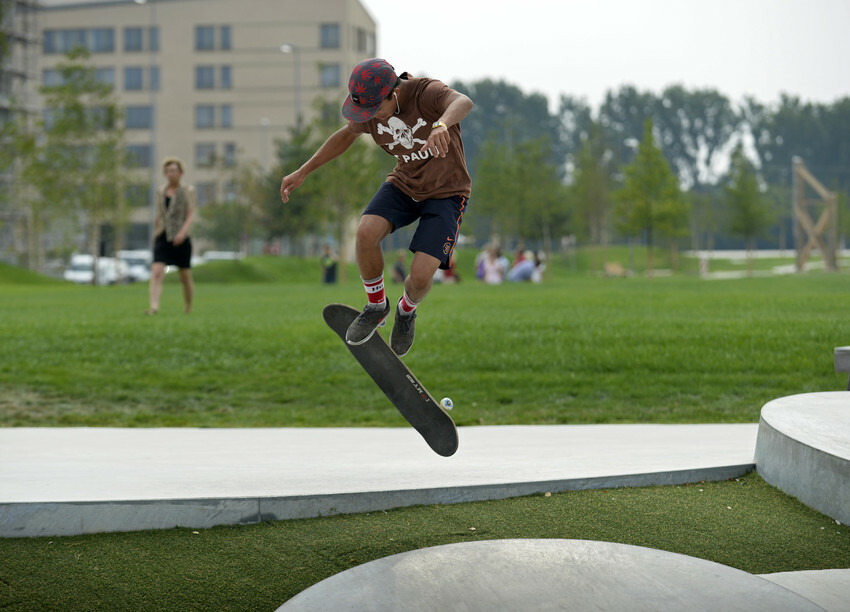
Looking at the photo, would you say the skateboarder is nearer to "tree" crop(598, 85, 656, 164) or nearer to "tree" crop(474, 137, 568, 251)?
"tree" crop(474, 137, 568, 251)

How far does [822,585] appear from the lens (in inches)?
141

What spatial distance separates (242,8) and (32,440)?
76400 millimetres

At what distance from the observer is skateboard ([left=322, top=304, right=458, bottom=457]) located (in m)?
5.14

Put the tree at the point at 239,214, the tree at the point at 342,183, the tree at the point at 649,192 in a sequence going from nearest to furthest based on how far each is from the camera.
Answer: the tree at the point at 342,183 → the tree at the point at 649,192 → the tree at the point at 239,214

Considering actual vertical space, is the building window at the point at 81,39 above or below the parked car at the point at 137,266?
above

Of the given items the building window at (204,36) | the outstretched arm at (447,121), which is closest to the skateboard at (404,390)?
the outstretched arm at (447,121)

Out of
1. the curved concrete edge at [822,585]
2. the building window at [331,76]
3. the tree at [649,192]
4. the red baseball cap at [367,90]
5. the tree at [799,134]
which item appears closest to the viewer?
the curved concrete edge at [822,585]

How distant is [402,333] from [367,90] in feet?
5.31

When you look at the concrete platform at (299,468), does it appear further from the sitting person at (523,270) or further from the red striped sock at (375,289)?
the sitting person at (523,270)

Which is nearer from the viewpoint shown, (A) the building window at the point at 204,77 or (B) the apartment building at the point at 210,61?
(B) the apartment building at the point at 210,61

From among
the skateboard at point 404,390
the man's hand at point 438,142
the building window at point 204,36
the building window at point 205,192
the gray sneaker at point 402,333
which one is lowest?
the skateboard at point 404,390

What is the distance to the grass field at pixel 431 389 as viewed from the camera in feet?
12.8

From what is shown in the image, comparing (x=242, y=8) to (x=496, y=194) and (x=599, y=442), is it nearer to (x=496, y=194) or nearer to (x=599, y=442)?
(x=496, y=194)

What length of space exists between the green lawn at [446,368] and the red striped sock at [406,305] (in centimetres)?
309
